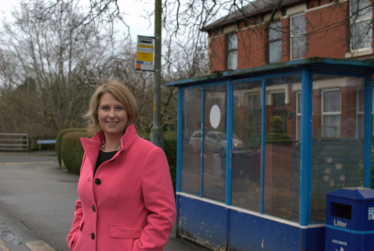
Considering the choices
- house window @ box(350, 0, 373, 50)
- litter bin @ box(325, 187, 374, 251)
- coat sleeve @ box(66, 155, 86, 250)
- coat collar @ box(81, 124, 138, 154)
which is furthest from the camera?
house window @ box(350, 0, 373, 50)

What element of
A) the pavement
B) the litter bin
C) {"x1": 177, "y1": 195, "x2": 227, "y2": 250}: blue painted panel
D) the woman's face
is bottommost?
the pavement

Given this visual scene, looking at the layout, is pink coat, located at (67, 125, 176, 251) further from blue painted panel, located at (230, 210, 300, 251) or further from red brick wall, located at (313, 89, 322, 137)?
red brick wall, located at (313, 89, 322, 137)

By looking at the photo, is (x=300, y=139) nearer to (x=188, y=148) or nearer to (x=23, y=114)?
(x=188, y=148)

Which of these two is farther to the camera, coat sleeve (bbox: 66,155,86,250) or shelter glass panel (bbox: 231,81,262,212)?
shelter glass panel (bbox: 231,81,262,212)

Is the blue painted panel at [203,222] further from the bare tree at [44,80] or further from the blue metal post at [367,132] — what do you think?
the bare tree at [44,80]

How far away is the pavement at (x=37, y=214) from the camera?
589 cm

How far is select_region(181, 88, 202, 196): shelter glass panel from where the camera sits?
6102 mm

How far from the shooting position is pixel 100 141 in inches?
99.3

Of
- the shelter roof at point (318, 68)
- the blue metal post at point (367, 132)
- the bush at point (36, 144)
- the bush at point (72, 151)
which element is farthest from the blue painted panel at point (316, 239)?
the bush at point (36, 144)

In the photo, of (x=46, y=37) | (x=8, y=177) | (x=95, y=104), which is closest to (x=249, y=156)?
(x=95, y=104)

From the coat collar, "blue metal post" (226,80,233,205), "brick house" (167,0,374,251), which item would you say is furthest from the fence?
the coat collar

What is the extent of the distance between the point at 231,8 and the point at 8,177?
9876 mm

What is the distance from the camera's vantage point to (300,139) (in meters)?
4.41

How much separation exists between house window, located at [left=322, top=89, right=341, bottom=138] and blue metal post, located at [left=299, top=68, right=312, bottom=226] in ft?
1.52
